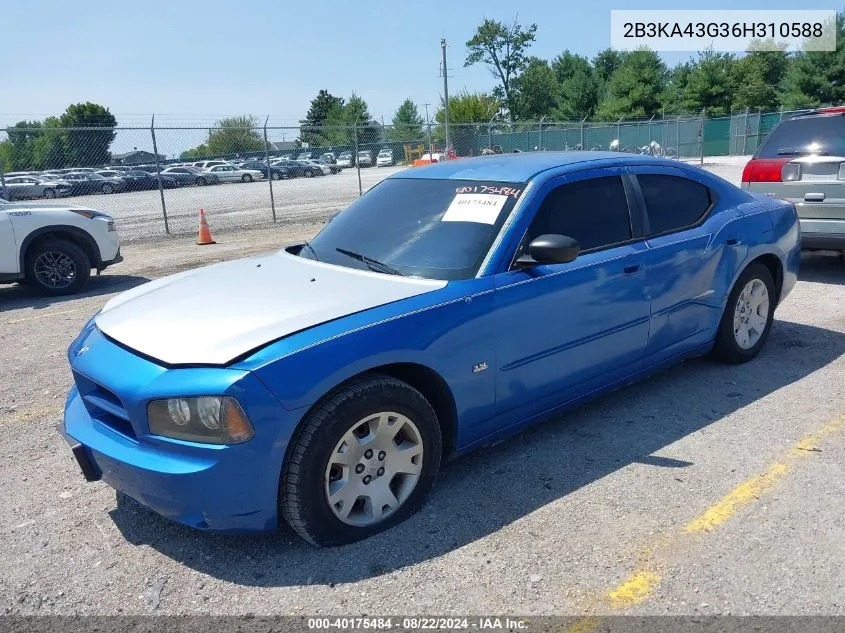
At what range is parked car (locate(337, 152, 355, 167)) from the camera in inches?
963

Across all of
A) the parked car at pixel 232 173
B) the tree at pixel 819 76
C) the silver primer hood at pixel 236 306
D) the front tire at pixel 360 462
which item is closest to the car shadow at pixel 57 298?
the silver primer hood at pixel 236 306

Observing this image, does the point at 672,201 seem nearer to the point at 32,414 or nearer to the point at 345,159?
the point at 32,414

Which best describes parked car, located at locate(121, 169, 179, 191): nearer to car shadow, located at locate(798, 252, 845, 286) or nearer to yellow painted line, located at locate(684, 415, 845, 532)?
car shadow, located at locate(798, 252, 845, 286)

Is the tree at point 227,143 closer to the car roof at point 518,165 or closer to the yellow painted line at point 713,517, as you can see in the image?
the car roof at point 518,165

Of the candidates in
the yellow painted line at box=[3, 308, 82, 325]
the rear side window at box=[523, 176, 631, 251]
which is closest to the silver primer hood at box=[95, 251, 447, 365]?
the rear side window at box=[523, 176, 631, 251]

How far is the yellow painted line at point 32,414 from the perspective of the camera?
469cm

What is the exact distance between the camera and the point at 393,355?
3055 mm

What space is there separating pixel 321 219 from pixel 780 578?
15.5 metres

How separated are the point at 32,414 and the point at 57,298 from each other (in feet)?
14.8

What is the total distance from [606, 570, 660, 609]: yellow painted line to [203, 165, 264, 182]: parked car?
75.5ft

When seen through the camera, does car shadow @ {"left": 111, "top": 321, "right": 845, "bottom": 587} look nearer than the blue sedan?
No

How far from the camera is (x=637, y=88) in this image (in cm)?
5422

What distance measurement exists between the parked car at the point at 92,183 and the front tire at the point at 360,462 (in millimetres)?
18361

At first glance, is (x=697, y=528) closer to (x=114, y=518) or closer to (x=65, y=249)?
(x=114, y=518)
